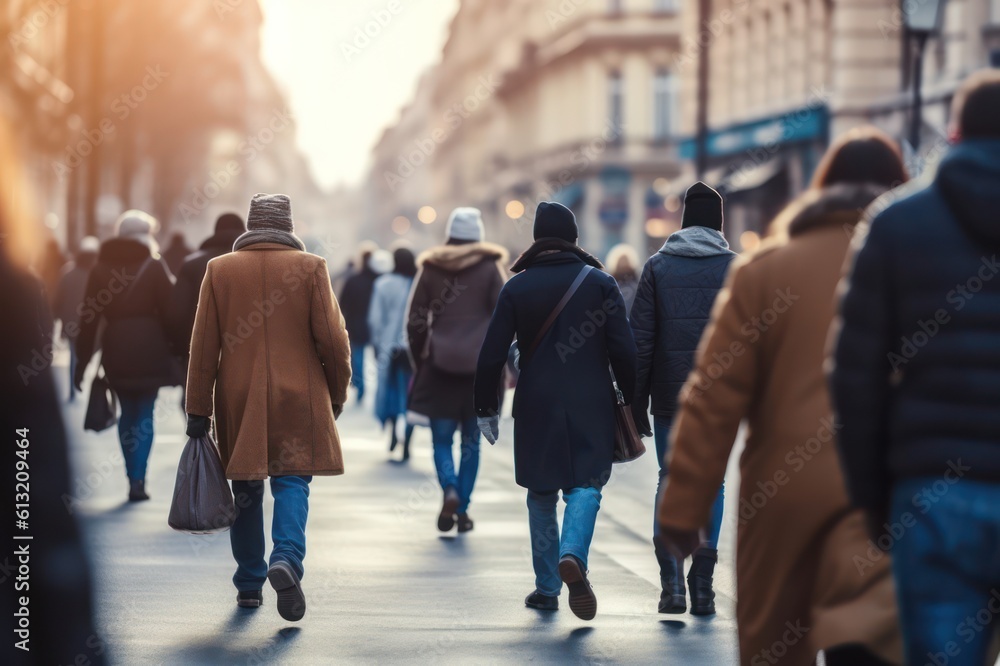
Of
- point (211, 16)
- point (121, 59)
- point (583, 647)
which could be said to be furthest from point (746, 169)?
point (211, 16)

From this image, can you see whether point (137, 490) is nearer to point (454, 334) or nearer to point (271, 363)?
point (454, 334)

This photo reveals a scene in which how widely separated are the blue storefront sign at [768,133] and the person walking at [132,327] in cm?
2258

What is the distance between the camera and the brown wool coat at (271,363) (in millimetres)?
7781

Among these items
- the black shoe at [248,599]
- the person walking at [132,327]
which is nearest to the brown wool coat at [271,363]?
the black shoe at [248,599]

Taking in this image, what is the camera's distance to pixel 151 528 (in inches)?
429

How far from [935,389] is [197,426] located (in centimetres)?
450

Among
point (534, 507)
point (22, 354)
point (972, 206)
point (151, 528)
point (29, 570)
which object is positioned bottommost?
point (151, 528)

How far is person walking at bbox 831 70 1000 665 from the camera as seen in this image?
12.5 feet

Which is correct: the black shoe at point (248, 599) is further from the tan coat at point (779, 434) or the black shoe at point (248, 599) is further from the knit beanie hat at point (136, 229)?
the knit beanie hat at point (136, 229)

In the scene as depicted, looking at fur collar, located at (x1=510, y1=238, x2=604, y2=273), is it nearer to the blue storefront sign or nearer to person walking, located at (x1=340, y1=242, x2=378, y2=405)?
person walking, located at (x1=340, y1=242, x2=378, y2=405)

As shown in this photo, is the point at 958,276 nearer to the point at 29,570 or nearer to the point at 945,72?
the point at 29,570

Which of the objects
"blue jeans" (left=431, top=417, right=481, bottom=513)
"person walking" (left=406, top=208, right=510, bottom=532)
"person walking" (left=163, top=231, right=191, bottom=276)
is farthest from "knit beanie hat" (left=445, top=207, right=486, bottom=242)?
"person walking" (left=163, top=231, right=191, bottom=276)

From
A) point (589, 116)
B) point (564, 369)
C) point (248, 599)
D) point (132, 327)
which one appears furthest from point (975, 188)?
point (589, 116)

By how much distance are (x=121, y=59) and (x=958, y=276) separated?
47012mm
